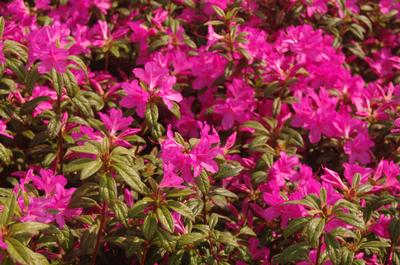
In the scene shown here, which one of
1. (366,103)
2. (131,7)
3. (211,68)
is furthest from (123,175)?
(131,7)

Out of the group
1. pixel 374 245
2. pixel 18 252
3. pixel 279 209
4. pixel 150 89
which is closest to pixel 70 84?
pixel 150 89

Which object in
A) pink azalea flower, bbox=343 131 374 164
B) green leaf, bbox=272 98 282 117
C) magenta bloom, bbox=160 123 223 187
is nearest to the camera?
magenta bloom, bbox=160 123 223 187

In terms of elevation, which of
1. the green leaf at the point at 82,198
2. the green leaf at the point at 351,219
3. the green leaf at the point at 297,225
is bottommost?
the green leaf at the point at 297,225

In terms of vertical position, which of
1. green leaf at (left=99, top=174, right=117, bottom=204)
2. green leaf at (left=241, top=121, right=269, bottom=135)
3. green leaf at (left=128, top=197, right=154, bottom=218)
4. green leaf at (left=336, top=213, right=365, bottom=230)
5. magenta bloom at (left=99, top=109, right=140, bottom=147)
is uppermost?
green leaf at (left=99, top=174, right=117, bottom=204)

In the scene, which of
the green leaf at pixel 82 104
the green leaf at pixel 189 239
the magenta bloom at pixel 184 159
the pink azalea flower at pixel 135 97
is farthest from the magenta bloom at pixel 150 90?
the green leaf at pixel 189 239

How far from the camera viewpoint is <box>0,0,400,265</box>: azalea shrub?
2.09m

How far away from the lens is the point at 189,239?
2.12 metres

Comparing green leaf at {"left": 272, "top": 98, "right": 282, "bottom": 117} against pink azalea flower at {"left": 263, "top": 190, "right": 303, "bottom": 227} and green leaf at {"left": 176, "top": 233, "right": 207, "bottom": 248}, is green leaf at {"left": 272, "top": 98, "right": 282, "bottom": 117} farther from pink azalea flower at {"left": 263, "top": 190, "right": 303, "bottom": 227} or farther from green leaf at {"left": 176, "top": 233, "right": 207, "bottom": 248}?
green leaf at {"left": 176, "top": 233, "right": 207, "bottom": 248}

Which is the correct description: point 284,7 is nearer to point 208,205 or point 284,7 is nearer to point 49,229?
point 208,205

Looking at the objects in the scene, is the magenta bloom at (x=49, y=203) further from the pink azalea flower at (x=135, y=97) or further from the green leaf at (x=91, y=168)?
the pink azalea flower at (x=135, y=97)

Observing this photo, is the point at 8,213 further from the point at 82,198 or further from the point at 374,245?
the point at 374,245

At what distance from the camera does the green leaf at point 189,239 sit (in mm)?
2119

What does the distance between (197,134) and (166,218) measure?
95 cm

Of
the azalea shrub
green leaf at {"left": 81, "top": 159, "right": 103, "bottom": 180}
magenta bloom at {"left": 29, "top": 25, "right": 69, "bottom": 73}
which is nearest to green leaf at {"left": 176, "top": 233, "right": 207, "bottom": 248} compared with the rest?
the azalea shrub
